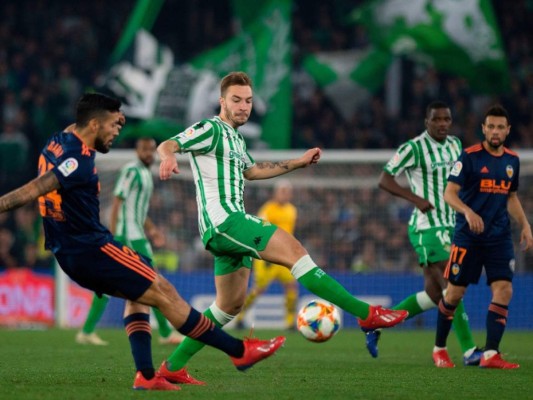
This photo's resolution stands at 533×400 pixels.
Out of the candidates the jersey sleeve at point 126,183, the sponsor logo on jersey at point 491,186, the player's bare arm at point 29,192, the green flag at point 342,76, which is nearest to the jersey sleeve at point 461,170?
the sponsor logo on jersey at point 491,186

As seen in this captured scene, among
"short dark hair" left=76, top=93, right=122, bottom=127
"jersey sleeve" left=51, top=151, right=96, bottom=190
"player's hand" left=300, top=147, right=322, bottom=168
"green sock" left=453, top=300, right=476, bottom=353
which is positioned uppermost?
"short dark hair" left=76, top=93, right=122, bottom=127

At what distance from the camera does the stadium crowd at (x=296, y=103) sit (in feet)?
55.9

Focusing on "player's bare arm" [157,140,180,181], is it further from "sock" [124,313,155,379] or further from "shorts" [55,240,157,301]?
"sock" [124,313,155,379]

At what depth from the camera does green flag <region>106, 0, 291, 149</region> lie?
20469 millimetres

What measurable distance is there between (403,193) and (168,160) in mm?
3690

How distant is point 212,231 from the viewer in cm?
709

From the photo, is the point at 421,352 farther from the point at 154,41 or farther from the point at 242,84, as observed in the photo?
the point at 154,41

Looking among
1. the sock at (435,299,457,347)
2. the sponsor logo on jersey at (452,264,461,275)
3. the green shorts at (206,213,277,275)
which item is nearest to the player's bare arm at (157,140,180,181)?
the green shorts at (206,213,277,275)

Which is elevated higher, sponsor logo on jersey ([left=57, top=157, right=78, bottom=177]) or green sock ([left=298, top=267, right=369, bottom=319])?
sponsor logo on jersey ([left=57, top=157, right=78, bottom=177])

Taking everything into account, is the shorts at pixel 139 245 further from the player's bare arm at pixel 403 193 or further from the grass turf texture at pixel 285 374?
the player's bare arm at pixel 403 193

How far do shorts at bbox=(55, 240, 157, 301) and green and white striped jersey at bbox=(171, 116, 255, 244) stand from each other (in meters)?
0.92

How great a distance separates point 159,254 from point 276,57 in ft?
17.6

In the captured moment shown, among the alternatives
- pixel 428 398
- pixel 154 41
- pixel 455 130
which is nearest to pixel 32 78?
pixel 154 41

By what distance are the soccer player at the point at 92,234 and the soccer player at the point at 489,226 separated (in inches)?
115
